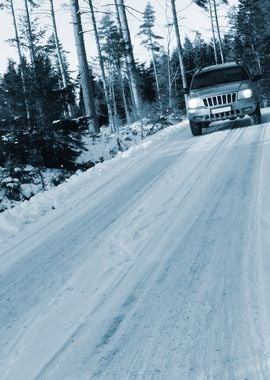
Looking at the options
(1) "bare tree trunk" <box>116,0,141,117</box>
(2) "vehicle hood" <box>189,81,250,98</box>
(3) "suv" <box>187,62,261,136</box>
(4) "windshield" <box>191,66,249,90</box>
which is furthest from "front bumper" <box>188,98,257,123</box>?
(1) "bare tree trunk" <box>116,0,141,117</box>

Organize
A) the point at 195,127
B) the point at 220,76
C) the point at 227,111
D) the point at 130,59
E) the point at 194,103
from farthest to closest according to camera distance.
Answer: the point at 130,59 < the point at 220,76 < the point at 195,127 < the point at 194,103 < the point at 227,111

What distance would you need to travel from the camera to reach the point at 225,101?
9797 mm

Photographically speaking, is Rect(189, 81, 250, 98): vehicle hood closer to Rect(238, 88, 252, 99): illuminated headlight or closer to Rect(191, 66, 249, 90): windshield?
Rect(238, 88, 252, 99): illuminated headlight

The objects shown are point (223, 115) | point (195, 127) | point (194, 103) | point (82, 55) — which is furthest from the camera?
point (82, 55)

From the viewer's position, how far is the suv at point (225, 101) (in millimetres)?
9742

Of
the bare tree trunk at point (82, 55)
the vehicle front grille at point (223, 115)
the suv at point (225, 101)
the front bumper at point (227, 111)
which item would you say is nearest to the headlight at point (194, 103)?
the suv at point (225, 101)

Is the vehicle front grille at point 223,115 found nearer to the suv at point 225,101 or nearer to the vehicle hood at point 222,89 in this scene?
the suv at point 225,101

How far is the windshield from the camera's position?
10.5m

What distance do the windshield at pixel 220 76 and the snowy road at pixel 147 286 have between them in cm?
558

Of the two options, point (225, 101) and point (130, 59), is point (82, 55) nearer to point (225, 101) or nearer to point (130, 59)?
point (130, 59)

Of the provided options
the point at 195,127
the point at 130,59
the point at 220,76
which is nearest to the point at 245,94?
the point at 220,76

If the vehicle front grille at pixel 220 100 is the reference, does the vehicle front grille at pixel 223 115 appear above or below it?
below

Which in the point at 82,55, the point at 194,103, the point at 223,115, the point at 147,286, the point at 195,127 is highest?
the point at 82,55

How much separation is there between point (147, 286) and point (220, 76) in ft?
29.8
